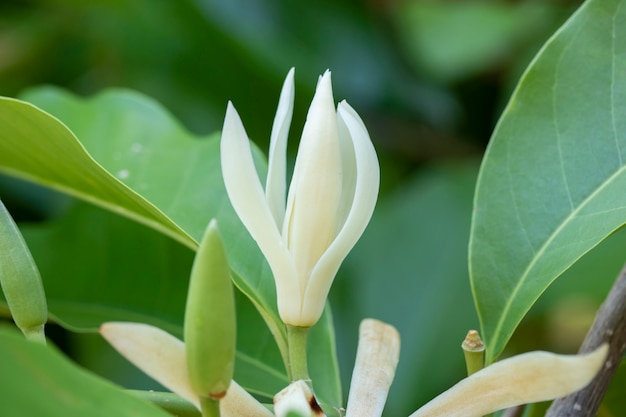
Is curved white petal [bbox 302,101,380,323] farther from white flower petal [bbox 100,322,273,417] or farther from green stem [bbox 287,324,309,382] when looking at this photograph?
white flower petal [bbox 100,322,273,417]

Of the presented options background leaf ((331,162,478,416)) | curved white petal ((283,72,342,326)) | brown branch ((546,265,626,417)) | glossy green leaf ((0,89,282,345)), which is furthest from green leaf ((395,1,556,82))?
curved white petal ((283,72,342,326))

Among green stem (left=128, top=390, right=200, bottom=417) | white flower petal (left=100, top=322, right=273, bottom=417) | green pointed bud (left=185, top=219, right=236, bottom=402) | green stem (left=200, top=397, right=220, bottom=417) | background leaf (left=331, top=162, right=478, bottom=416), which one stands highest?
green pointed bud (left=185, top=219, right=236, bottom=402)

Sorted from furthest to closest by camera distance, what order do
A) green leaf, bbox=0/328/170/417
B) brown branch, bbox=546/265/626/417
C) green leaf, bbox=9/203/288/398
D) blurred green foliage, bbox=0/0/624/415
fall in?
blurred green foliage, bbox=0/0/624/415 < green leaf, bbox=9/203/288/398 < brown branch, bbox=546/265/626/417 < green leaf, bbox=0/328/170/417

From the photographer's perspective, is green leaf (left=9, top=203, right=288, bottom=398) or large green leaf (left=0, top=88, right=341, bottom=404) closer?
large green leaf (left=0, top=88, right=341, bottom=404)

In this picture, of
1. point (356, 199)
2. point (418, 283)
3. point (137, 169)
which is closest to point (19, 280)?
point (356, 199)

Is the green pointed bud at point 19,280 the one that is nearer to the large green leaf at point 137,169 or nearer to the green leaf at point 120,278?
the large green leaf at point 137,169

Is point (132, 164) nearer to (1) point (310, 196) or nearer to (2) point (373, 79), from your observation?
(1) point (310, 196)
